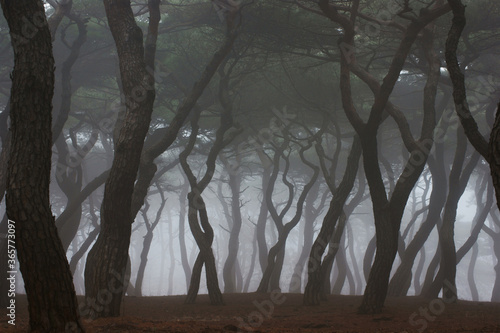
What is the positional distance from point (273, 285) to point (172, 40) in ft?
21.8

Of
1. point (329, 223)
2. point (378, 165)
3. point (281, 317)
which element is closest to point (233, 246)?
point (329, 223)

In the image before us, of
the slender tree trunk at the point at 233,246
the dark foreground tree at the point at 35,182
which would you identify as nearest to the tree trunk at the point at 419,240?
the slender tree trunk at the point at 233,246

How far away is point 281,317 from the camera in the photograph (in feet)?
24.2

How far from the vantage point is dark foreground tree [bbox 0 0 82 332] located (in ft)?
11.8

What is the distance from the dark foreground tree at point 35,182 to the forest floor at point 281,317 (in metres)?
0.64

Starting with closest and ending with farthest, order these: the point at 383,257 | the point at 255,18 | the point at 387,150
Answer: the point at 383,257 < the point at 255,18 < the point at 387,150

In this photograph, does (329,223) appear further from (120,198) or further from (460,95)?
(120,198)

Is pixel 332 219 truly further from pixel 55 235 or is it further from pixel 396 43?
pixel 55 235

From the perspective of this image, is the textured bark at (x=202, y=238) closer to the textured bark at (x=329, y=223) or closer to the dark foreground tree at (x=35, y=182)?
the textured bark at (x=329, y=223)

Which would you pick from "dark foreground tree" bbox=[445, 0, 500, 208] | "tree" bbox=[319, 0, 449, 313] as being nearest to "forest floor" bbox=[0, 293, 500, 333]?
"tree" bbox=[319, 0, 449, 313]

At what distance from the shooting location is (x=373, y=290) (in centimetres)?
718

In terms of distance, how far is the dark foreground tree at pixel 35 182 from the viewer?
11.8ft

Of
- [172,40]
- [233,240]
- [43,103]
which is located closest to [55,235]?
[43,103]

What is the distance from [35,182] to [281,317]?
4.67m
